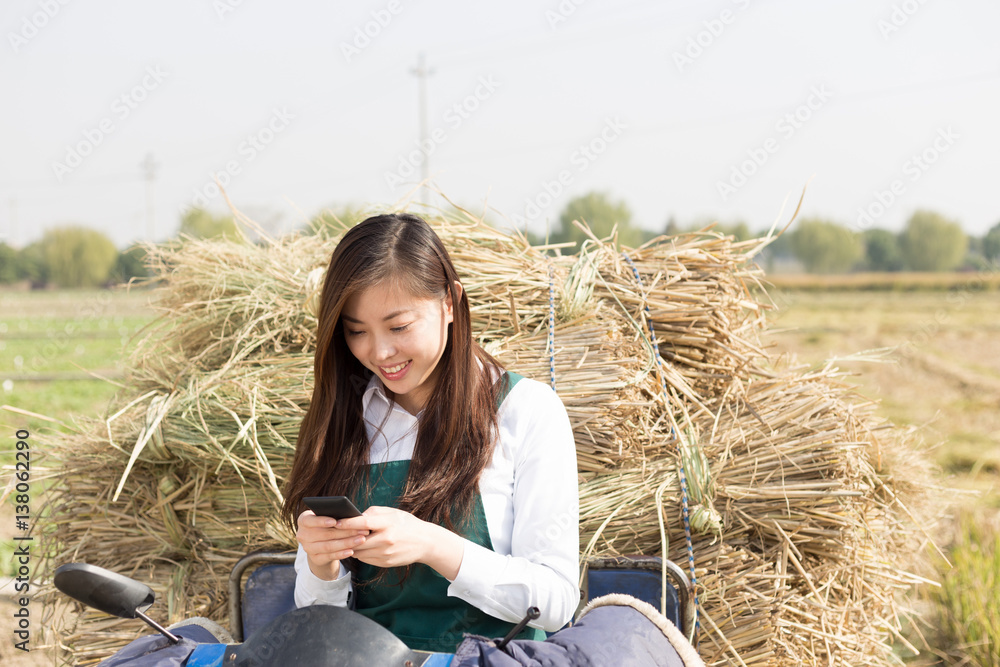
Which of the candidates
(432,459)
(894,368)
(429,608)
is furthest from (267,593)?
(894,368)

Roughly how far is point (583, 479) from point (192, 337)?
1679mm

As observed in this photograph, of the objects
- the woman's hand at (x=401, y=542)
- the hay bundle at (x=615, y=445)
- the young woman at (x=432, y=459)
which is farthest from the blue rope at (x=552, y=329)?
the woman's hand at (x=401, y=542)

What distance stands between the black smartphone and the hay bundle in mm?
956

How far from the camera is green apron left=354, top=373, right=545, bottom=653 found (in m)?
1.67

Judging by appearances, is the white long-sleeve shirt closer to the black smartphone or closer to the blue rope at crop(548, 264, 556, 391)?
the black smartphone

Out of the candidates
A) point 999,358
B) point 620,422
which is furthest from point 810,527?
point 999,358

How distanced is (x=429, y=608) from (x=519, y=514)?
328mm

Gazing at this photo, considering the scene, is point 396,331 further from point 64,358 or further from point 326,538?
point 64,358

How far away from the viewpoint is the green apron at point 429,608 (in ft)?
5.49

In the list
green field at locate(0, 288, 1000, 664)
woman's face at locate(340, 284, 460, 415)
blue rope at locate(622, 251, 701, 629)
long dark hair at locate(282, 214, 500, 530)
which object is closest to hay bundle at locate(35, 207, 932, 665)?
blue rope at locate(622, 251, 701, 629)

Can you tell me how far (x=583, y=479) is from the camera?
7.47 feet

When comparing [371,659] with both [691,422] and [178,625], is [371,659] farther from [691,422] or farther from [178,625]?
[691,422]

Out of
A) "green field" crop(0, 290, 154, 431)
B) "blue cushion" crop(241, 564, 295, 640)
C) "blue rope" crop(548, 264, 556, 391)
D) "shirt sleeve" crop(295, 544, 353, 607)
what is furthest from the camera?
"green field" crop(0, 290, 154, 431)

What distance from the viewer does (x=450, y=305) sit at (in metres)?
1.77
